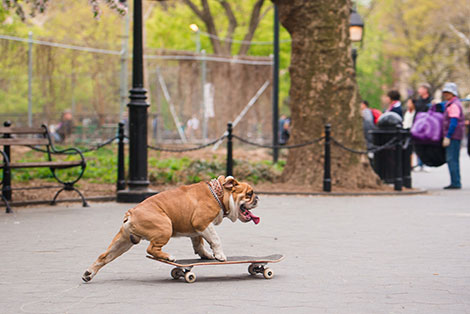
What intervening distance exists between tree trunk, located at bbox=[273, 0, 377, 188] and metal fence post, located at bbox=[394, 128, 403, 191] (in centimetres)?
42

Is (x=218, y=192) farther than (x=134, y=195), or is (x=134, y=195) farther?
(x=134, y=195)

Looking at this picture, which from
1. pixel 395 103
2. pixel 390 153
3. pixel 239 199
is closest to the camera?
pixel 239 199

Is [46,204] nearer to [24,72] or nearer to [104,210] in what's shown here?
[104,210]

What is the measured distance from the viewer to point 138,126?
11.5m

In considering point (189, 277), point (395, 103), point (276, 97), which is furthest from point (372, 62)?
point (189, 277)

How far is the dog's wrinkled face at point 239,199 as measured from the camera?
593cm

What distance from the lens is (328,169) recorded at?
13266mm

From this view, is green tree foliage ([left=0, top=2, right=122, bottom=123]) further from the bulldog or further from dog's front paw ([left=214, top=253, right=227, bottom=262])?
dog's front paw ([left=214, top=253, right=227, bottom=262])

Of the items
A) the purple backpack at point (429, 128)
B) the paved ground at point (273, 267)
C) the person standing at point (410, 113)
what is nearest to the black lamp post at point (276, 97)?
the person standing at point (410, 113)

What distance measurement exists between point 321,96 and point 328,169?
1.56m

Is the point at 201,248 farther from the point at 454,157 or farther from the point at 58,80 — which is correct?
the point at 58,80

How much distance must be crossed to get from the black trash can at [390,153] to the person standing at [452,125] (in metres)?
0.78

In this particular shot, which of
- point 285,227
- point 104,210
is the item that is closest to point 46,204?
point 104,210

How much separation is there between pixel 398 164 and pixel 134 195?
17.5ft
